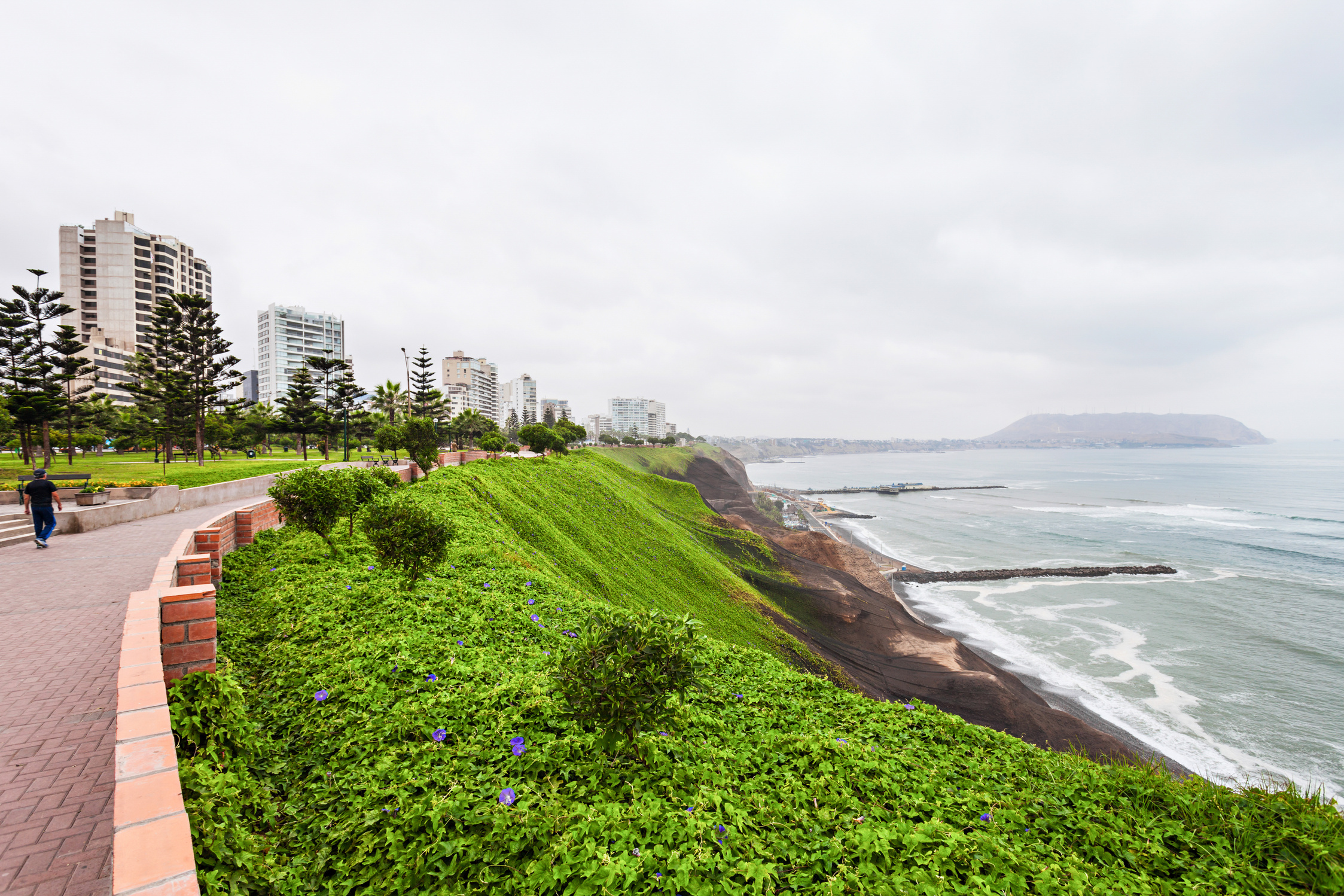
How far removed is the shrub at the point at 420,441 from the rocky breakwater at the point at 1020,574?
2723cm

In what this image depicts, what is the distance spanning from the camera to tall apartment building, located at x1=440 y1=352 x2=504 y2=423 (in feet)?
376

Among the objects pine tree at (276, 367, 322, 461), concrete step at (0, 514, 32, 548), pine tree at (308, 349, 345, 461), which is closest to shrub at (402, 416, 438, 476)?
concrete step at (0, 514, 32, 548)

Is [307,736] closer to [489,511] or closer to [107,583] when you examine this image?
[107,583]

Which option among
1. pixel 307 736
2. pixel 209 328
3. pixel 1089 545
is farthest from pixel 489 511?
pixel 1089 545

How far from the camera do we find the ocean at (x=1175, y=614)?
52.9 ft

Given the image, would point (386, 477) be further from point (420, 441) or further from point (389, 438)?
point (389, 438)

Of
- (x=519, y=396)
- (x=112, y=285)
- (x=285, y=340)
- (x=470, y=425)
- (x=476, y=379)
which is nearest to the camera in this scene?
(x=470, y=425)

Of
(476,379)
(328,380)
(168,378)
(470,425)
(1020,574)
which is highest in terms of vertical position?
(476,379)

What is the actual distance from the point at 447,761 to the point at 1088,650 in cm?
2786

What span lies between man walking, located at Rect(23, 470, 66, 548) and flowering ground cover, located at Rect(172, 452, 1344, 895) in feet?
22.6

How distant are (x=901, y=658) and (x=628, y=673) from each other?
52.5 feet

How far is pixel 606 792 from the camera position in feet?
12.1

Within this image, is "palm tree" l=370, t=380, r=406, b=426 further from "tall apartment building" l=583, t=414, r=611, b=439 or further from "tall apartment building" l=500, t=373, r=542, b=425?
"tall apartment building" l=583, t=414, r=611, b=439

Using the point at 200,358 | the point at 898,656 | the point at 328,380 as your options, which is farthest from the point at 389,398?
the point at 898,656
